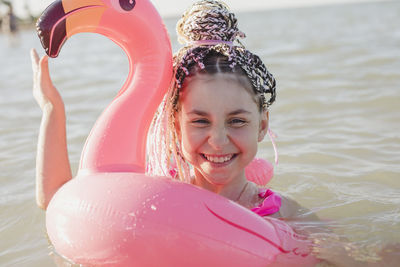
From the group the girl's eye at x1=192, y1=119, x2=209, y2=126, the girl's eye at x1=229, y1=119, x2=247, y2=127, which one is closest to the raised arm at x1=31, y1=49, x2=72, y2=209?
the girl's eye at x1=192, y1=119, x2=209, y2=126

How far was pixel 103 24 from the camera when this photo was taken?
2.05m

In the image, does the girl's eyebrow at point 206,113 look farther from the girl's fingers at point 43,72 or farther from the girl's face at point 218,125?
the girl's fingers at point 43,72

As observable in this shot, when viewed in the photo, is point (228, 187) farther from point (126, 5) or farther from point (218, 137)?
point (126, 5)

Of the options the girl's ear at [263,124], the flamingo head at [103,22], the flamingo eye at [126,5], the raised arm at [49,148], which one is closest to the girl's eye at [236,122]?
the girl's ear at [263,124]

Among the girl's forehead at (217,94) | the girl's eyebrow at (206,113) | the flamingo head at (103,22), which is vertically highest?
the flamingo head at (103,22)

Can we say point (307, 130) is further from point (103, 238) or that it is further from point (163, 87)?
point (103, 238)

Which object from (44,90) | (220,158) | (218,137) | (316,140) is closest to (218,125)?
(218,137)

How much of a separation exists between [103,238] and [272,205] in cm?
97

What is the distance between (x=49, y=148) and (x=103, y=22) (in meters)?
0.65

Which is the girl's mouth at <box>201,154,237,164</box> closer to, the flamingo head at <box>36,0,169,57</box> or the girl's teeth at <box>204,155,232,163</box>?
the girl's teeth at <box>204,155,232,163</box>

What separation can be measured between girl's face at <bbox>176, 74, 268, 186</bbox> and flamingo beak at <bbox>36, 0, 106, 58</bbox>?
1.76 feet

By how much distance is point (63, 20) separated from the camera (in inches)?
76.5

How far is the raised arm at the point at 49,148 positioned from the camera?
2195 millimetres

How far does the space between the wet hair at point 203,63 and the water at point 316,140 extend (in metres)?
0.80
